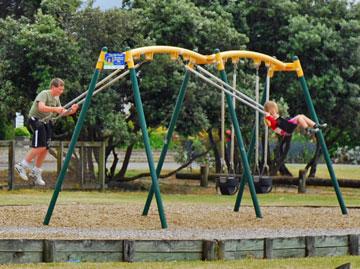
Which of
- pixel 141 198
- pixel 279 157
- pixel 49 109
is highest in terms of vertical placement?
pixel 49 109

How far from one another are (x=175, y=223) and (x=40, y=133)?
2.56 m

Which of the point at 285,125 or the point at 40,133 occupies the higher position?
the point at 285,125

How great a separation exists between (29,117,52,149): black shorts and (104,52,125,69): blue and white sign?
1824 mm

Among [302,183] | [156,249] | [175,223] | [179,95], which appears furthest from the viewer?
[302,183]

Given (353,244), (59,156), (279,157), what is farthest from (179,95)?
(279,157)

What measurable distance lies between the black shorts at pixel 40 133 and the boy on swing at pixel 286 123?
3414 mm

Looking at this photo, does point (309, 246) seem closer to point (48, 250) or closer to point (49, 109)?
point (48, 250)

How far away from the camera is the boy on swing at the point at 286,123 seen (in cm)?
1598

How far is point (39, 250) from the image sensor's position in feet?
36.7

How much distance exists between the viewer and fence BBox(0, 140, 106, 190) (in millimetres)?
26797

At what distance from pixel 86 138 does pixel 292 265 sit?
1892 centimetres

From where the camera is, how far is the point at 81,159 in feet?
91.1

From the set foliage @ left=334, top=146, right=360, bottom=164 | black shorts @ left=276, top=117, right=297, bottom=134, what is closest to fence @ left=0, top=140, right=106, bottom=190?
black shorts @ left=276, top=117, right=297, bottom=134

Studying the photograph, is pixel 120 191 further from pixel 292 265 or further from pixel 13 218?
pixel 292 265
